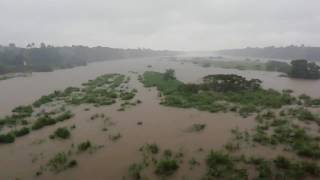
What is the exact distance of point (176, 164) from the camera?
14703 mm

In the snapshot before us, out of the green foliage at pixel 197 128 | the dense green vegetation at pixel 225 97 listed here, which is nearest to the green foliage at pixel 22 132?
the green foliage at pixel 197 128

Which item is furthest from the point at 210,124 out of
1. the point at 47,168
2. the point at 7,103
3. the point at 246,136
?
the point at 7,103

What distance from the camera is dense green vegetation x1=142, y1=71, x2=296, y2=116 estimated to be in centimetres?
2733

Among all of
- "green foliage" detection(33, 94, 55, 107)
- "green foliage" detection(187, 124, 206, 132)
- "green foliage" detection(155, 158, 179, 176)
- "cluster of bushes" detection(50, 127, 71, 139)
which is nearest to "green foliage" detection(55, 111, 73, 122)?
"cluster of bushes" detection(50, 127, 71, 139)

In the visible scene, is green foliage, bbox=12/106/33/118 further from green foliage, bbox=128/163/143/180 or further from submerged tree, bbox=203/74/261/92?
submerged tree, bbox=203/74/261/92

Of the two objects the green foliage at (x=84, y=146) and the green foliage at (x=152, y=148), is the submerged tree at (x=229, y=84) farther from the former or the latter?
the green foliage at (x=84, y=146)

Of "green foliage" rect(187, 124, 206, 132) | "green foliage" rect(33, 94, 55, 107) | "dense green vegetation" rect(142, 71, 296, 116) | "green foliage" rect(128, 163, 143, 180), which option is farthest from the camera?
"green foliage" rect(33, 94, 55, 107)

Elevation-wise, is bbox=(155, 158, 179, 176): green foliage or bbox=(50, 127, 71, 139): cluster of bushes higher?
bbox=(155, 158, 179, 176): green foliage

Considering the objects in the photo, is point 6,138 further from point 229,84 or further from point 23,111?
point 229,84

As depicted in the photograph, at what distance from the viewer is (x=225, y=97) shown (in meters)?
31.3

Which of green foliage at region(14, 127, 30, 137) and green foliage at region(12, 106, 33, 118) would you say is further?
green foliage at region(12, 106, 33, 118)

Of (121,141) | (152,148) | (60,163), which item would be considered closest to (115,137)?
(121,141)

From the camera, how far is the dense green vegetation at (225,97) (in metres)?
27.3

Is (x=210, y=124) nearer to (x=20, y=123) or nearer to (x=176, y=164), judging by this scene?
(x=176, y=164)
